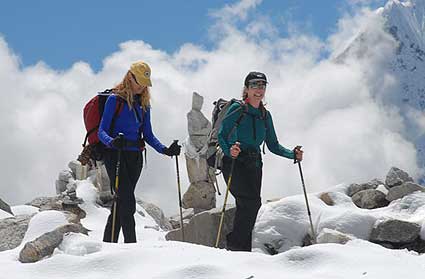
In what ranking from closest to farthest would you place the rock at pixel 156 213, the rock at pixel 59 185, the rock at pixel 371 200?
1. the rock at pixel 371 200
2. the rock at pixel 156 213
3. the rock at pixel 59 185

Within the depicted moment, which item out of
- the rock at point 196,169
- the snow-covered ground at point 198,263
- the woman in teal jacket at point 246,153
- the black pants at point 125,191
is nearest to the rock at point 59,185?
the rock at point 196,169

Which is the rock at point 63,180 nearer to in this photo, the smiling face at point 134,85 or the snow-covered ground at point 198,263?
the smiling face at point 134,85

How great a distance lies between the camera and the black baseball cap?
902cm

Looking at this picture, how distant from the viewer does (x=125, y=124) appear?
8750 millimetres

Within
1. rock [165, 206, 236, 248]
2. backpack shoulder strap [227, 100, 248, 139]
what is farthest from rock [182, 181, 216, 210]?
backpack shoulder strap [227, 100, 248, 139]

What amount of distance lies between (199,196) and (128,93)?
22917mm

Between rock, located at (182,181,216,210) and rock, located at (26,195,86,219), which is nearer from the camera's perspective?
rock, located at (26,195,86,219)

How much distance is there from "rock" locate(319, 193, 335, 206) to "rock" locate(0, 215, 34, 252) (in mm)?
5834

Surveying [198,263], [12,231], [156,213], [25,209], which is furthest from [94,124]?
[156,213]

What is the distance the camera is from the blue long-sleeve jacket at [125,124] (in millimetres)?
8594

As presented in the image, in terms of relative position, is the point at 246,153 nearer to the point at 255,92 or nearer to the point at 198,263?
the point at 255,92

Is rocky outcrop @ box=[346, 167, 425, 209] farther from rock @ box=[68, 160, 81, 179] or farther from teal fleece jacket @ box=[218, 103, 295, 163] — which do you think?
rock @ box=[68, 160, 81, 179]

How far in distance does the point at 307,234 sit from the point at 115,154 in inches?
170

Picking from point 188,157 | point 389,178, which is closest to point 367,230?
point 389,178
